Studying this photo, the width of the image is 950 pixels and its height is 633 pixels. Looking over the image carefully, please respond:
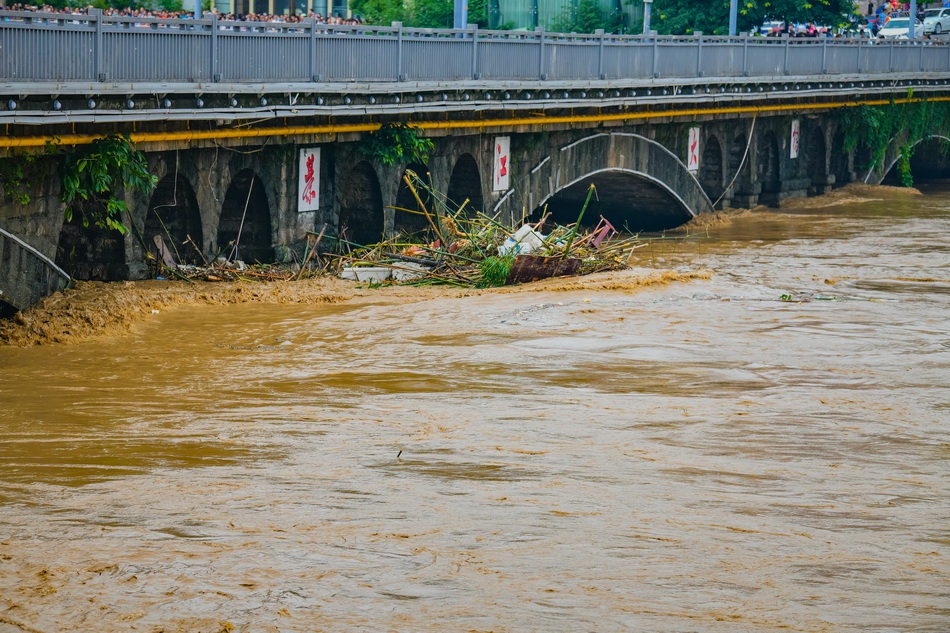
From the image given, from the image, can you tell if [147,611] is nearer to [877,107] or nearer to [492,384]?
[492,384]

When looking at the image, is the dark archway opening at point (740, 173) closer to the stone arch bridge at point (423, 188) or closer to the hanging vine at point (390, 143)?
the stone arch bridge at point (423, 188)

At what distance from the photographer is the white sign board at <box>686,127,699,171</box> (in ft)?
113

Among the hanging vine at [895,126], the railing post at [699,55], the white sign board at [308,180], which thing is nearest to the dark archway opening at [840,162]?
the hanging vine at [895,126]

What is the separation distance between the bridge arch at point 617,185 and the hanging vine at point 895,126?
9.17 m

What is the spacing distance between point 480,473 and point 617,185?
24998 millimetres

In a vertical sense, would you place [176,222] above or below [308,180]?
below

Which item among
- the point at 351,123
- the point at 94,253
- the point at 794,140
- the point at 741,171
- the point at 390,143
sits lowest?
the point at 94,253

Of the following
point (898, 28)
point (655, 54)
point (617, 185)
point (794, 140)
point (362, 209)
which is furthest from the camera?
point (898, 28)

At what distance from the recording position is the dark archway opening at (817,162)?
1689 inches

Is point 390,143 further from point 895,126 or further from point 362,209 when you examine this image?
point 895,126

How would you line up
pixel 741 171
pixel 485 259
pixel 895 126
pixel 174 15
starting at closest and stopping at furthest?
pixel 485 259 < pixel 174 15 < pixel 741 171 < pixel 895 126

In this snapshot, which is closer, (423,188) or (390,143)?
(390,143)

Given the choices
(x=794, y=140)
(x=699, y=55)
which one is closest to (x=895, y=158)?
(x=794, y=140)

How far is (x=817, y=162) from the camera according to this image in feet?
143
